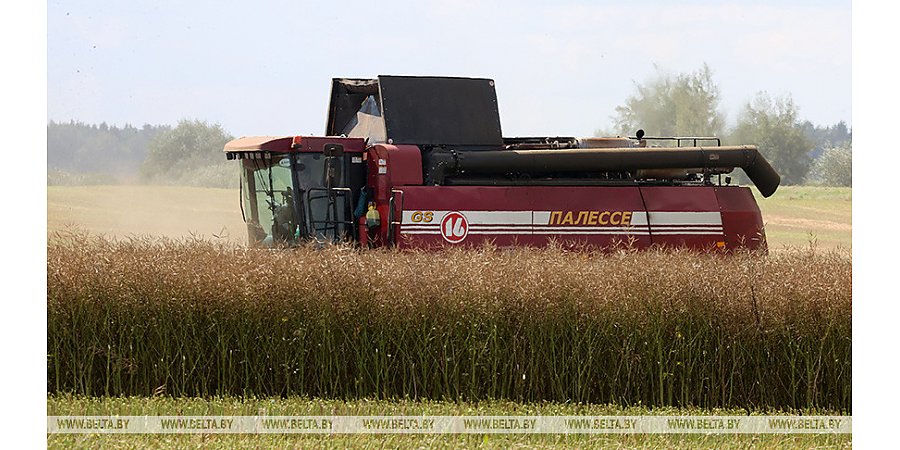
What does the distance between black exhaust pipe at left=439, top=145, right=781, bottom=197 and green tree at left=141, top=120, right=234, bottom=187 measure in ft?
67.3

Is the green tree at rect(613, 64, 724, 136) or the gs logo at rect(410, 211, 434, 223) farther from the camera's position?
the green tree at rect(613, 64, 724, 136)

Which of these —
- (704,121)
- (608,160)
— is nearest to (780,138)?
(704,121)

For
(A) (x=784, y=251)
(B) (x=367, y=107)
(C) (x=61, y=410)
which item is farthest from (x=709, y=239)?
(C) (x=61, y=410)

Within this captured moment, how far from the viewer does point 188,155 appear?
31938 mm

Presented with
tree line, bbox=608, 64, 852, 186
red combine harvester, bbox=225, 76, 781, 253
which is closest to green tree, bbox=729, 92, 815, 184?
tree line, bbox=608, 64, 852, 186

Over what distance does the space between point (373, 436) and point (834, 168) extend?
39.4 meters

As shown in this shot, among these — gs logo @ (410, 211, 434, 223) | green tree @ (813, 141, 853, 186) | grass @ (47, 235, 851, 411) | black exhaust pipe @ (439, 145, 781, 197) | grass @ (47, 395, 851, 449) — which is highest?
green tree @ (813, 141, 853, 186)

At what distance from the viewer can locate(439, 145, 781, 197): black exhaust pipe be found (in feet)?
38.7

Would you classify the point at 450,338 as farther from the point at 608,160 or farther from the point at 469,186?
the point at 608,160

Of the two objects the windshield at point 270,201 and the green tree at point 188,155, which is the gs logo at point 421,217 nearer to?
the windshield at point 270,201

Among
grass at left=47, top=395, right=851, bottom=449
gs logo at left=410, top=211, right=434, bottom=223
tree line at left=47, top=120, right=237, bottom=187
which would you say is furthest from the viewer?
tree line at left=47, top=120, right=237, bottom=187

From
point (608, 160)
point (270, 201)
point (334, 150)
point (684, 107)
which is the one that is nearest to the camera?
point (334, 150)

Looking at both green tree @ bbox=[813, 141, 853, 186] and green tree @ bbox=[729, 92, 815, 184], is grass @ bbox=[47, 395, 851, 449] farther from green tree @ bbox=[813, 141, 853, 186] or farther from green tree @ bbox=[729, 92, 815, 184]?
green tree @ bbox=[813, 141, 853, 186]

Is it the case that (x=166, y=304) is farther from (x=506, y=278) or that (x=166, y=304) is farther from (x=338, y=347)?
(x=506, y=278)
